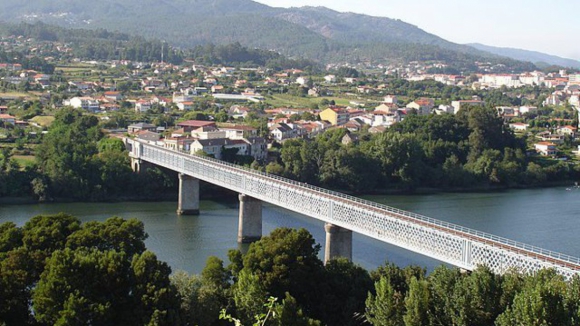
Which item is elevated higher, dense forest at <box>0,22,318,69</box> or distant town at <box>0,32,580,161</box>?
dense forest at <box>0,22,318,69</box>

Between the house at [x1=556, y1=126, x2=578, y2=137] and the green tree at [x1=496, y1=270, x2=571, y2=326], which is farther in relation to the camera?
the house at [x1=556, y1=126, x2=578, y2=137]

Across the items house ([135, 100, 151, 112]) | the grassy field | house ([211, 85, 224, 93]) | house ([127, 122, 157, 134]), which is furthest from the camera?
house ([211, 85, 224, 93])

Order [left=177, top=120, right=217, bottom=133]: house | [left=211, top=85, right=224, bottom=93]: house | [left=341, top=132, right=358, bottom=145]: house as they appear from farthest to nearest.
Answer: [left=211, top=85, right=224, bottom=93]: house → [left=341, top=132, right=358, bottom=145]: house → [left=177, top=120, right=217, bottom=133]: house

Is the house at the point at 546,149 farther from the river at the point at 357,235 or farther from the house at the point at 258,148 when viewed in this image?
the house at the point at 258,148

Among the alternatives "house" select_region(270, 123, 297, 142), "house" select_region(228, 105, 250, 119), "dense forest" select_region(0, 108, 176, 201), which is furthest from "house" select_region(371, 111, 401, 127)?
"dense forest" select_region(0, 108, 176, 201)

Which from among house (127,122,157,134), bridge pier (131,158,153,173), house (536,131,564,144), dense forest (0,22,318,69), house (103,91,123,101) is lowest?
bridge pier (131,158,153,173)

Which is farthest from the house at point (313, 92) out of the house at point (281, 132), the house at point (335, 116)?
the house at point (281, 132)

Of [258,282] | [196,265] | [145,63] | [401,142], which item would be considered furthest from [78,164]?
[145,63]

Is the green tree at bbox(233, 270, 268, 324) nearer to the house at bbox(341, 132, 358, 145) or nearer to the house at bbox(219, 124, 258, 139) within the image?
the house at bbox(219, 124, 258, 139)

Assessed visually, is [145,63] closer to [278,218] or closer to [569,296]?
[278,218]
